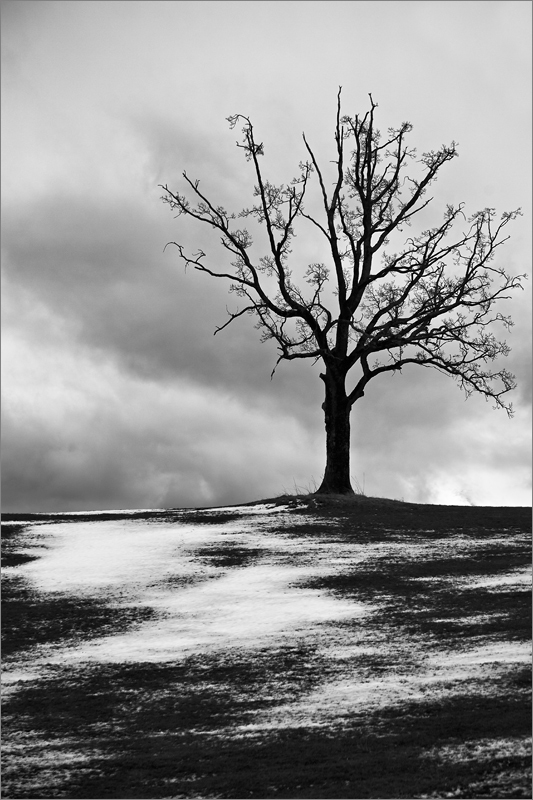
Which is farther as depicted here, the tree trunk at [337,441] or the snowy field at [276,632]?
the tree trunk at [337,441]

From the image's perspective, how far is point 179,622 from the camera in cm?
1162

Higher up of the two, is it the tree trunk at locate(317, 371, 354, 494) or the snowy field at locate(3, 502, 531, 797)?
the tree trunk at locate(317, 371, 354, 494)

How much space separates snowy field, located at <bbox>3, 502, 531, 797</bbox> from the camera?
8055 millimetres

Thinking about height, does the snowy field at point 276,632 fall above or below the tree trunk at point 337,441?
below

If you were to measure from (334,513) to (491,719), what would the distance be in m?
10.8

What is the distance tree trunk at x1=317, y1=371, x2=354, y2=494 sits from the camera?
21.4 metres

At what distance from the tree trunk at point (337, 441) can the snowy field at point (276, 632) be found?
12.2ft

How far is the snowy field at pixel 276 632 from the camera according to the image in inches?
317

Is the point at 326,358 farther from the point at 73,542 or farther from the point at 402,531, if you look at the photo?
the point at 73,542

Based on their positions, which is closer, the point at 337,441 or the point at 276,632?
the point at 276,632

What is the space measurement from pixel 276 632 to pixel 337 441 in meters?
10.7

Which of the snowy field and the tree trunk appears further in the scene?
the tree trunk

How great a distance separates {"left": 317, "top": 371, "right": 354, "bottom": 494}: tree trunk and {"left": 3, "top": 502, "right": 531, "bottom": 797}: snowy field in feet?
12.2

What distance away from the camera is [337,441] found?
21.4 meters
